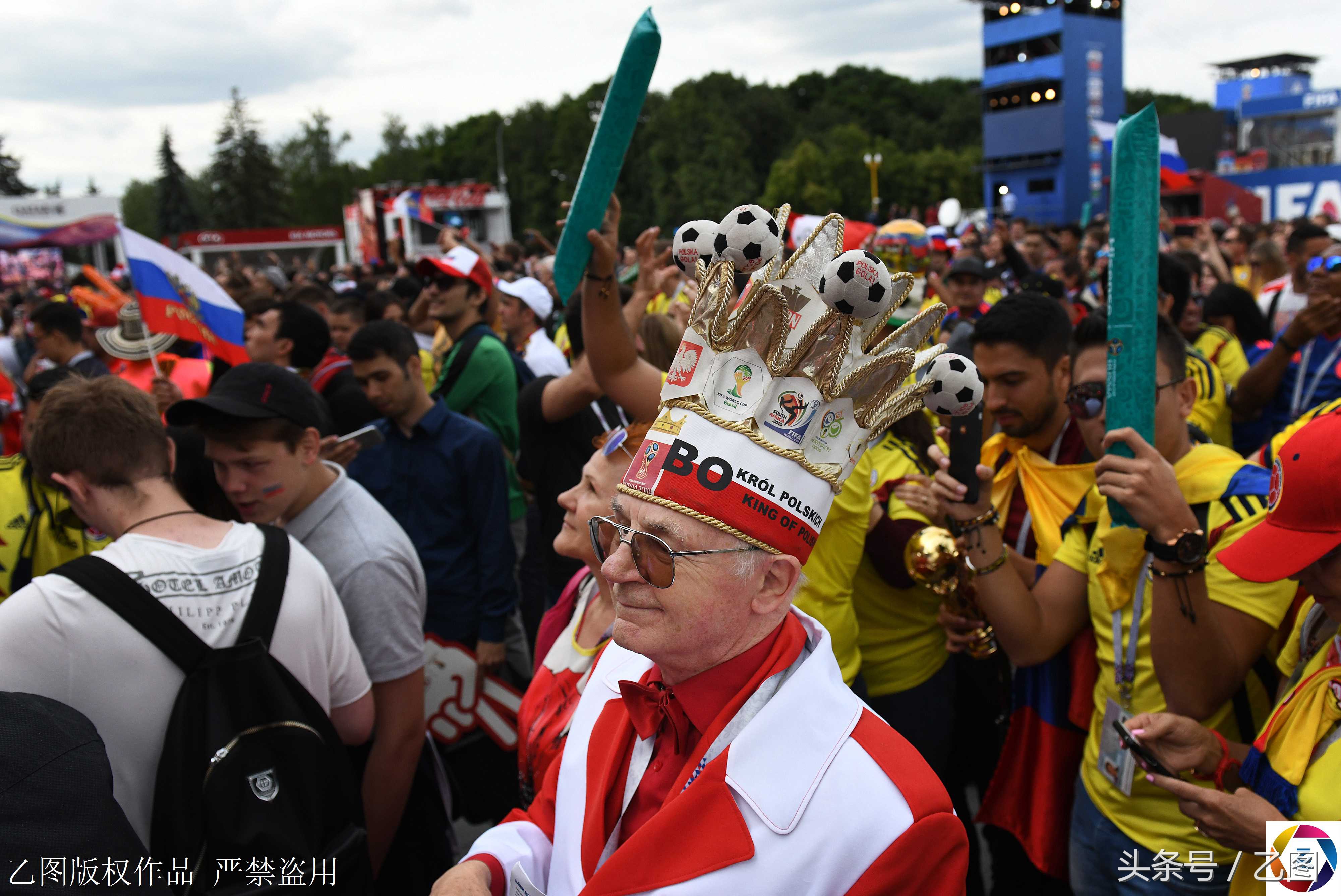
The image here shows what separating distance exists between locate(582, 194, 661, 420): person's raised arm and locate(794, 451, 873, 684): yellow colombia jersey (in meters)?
0.75

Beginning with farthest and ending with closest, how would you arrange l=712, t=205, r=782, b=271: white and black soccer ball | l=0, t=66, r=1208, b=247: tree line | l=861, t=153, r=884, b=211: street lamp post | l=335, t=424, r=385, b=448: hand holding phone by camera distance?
l=0, t=66, r=1208, b=247: tree line → l=861, t=153, r=884, b=211: street lamp post → l=335, t=424, r=385, b=448: hand holding phone → l=712, t=205, r=782, b=271: white and black soccer ball

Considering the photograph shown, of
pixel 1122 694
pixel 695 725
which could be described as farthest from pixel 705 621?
pixel 1122 694

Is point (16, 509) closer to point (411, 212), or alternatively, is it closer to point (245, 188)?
point (411, 212)

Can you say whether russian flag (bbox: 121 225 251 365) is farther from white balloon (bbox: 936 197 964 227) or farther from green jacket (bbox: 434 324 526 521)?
white balloon (bbox: 936 197 964 227)

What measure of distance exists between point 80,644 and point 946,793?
1922 millimetres

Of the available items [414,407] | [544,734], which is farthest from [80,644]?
[414,407]

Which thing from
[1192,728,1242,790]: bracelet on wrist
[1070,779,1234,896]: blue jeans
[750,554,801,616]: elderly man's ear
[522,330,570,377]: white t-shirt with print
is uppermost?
[522,330,570,377]: white t-shirt with print

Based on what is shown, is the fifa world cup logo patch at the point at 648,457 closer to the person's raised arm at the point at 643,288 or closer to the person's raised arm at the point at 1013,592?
the person's raised arm at the point at 1013,592

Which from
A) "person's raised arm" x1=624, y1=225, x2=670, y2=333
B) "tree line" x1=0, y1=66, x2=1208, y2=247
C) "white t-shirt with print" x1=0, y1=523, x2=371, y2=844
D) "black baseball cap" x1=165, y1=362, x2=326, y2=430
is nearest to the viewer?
"white t-shirt with print" x1=0, y1=523, x2=371, y2=844

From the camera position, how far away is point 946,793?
1.50 metres

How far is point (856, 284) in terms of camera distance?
1525mm

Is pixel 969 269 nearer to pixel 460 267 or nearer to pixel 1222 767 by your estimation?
pixel 460 267

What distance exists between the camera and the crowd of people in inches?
64.2

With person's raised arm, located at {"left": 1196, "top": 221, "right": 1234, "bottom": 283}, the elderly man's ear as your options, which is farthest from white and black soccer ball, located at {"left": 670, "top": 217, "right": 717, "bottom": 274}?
person's raised arm, located at {"left": 1196, "top": 221, "right": 1234, "bottom": 283}
